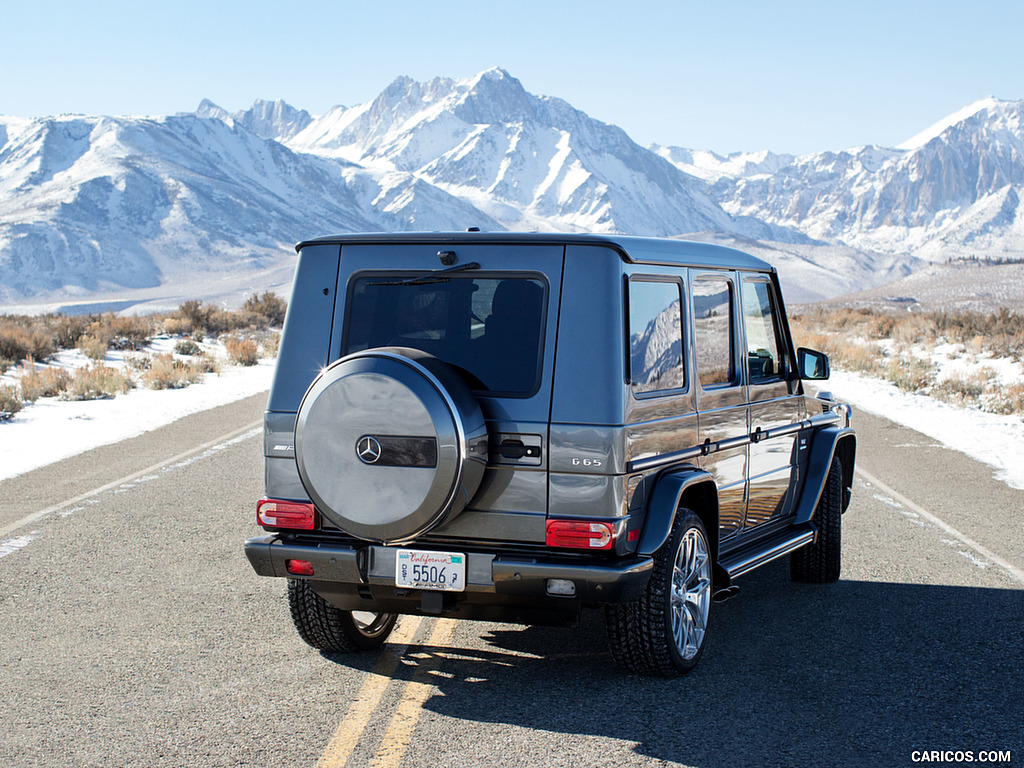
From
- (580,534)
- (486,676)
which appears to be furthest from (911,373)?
(580,534)

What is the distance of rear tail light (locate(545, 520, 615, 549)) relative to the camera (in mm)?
4703

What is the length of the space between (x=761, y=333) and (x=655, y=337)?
1.49 meters

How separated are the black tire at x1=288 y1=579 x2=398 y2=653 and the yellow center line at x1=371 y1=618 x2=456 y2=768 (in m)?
0.38

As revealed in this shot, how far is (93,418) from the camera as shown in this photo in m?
17.4

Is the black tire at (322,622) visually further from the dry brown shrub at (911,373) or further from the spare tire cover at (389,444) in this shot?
the dry brown shrub at (911,373)

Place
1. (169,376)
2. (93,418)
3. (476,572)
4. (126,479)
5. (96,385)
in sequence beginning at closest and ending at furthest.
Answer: (476,572) → (126,479) → (93,418) → (96,385) → (169,376)

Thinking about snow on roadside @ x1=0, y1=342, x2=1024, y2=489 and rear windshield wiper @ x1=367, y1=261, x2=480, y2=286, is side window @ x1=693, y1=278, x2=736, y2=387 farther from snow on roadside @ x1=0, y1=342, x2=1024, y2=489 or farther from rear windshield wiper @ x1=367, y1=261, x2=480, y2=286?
snow on roadside @ x1=0, y1=342, x2=1024, y2=489

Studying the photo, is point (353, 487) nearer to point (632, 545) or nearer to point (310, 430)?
point (310, 430)

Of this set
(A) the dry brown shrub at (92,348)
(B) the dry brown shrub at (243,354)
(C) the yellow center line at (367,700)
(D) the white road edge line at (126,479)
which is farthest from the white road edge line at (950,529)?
(A) the dry brown shrub at (92,348)

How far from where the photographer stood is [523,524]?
480cm

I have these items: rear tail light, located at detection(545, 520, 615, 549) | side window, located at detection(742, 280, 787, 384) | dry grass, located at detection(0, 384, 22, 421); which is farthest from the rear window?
dry grass, located at detection(0, 384, 22, 421)

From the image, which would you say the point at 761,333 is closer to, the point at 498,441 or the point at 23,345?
the point at 498,441

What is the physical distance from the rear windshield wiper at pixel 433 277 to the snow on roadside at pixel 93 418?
7.93 m

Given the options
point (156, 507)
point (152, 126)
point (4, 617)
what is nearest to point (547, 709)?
point (4, 617)
